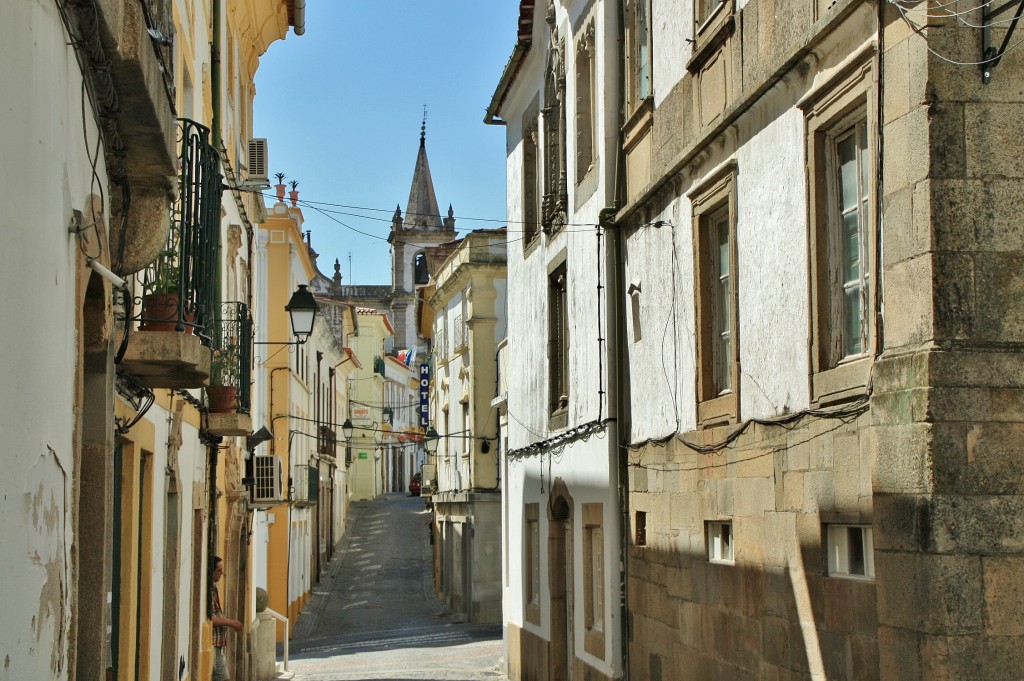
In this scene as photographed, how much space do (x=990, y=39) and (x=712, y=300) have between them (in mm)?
4791

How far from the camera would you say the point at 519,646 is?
65.8 ft

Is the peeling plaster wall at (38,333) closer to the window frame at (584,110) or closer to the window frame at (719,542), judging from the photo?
the window frame at (719,542)

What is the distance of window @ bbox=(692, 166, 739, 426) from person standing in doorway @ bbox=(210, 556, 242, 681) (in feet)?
26.4

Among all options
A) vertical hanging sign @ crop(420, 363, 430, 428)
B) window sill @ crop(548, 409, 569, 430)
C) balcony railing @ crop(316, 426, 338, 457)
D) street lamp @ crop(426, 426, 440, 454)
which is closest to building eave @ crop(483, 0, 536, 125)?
window sill @ crop(548, 409, 569, 430)

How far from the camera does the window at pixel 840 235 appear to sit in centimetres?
831

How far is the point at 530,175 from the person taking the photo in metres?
20.3

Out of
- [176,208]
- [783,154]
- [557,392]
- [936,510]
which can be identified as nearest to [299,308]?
[557,392]

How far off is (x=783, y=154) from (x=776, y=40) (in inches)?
31.1

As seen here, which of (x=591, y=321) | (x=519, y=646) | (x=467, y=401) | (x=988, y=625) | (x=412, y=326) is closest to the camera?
(x=988, y=625)

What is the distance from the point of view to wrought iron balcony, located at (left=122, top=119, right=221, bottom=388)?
8781 millimetres

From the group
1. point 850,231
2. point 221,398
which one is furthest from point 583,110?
point 850,231

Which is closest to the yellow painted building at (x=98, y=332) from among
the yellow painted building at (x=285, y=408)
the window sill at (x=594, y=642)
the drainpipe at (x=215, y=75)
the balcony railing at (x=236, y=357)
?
the balcony railing at (x=236, y=357)

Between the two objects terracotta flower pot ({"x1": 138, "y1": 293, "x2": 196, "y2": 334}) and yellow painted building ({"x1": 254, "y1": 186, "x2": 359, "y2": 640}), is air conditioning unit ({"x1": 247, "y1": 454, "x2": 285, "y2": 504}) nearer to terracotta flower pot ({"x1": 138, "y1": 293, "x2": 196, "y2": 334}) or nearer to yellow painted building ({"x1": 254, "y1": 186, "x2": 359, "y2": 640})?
yellow painted building ({"x1": 254, "y1": 186, "x2": 359, "y2": 640})

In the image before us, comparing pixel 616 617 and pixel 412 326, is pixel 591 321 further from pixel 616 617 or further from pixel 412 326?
pixel 412 326
